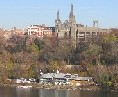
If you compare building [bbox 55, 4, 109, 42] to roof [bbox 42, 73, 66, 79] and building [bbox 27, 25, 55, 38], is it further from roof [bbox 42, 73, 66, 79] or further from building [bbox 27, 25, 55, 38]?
roof [bbox 42, 73, 66, 79]

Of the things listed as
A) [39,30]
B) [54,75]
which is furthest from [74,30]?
[54,75]

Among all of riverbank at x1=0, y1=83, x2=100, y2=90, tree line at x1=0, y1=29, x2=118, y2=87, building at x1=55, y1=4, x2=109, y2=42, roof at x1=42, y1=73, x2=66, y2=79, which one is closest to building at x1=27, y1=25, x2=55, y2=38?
building at x1=55, y1=4, x2=109, y2=42

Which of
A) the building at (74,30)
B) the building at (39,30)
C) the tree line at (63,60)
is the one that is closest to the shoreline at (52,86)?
the tree line at (63,60)

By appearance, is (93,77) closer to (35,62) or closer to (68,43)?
(35,62)

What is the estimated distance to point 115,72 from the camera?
71.8ft

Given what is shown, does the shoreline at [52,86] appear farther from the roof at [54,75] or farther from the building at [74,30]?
the building at [74,30]

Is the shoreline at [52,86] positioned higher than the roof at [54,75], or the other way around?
the roof at [54,75]

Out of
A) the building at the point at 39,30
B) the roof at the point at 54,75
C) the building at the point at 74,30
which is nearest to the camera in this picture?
the roof at the point at 54,75

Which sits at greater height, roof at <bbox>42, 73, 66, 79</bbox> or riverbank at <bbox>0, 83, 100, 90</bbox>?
roof at <bbox>42, 73, 66, 79</bbox>

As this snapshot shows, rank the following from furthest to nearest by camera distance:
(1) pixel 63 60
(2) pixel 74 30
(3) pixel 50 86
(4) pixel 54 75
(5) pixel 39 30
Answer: (5) pixel 39 30
(2) pixel 74 30
(1) pixel 63 60
(4) pixel 54 75
(3) pixel 50 86

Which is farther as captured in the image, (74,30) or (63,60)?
(74,30)

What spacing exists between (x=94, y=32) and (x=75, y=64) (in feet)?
44.2

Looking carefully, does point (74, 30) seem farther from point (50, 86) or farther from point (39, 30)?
point (50, 86)

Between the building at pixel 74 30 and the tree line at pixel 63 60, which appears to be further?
the building at pixel 74 30
